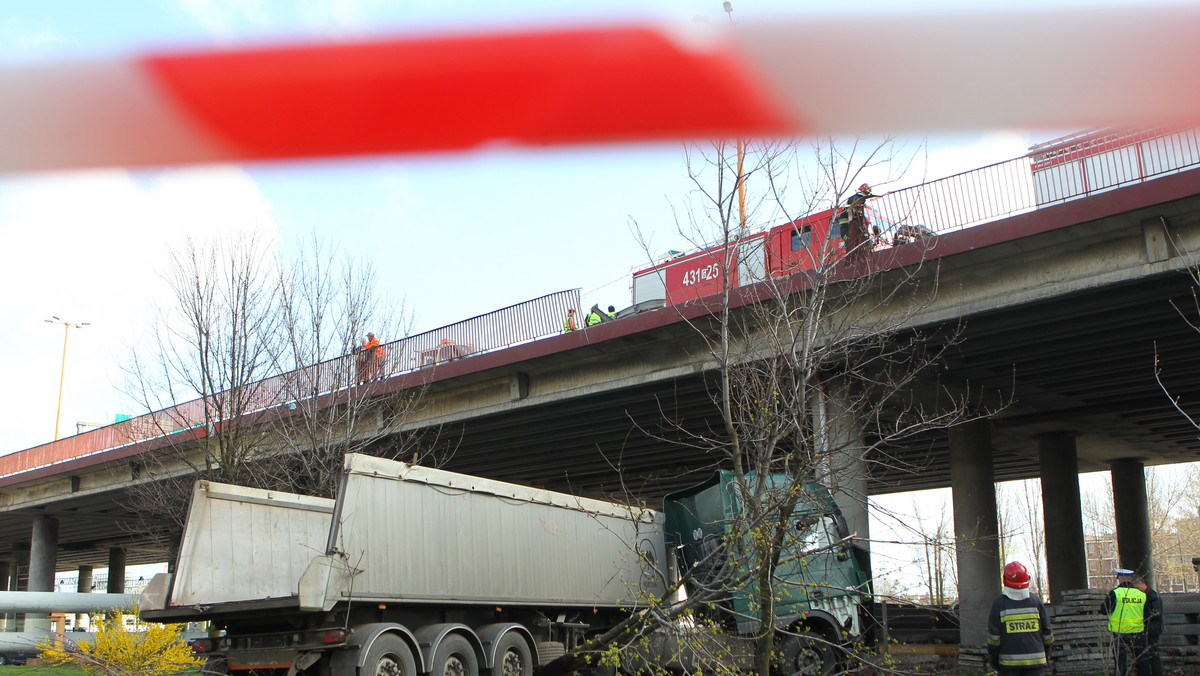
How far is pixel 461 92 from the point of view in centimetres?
132

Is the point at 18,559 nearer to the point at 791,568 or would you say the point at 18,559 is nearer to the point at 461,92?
the point at 791,568

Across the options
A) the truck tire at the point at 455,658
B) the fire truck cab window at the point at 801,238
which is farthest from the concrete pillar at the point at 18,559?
the fire truck cab window at the point at 801,238

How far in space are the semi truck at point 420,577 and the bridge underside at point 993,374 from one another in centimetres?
151

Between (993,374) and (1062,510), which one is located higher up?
(993,374)

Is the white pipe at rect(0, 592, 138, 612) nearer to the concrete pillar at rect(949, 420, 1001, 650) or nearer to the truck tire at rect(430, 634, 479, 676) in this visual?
the truck tire at rect(430, 634, 479, 676)

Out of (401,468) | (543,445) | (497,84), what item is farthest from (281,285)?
(497,84)

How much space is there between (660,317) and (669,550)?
22.6ft

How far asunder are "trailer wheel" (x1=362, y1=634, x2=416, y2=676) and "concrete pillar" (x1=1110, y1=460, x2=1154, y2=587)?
28.6 meters

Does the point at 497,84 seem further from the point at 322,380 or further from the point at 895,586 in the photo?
the point at 322,380

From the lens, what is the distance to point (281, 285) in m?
20.8

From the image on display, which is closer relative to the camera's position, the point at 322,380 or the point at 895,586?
the point at 895,586

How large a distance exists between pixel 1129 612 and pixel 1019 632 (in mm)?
5629

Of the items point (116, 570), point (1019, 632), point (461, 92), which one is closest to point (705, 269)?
point (1019, 632)

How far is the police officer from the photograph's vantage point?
13648mm
